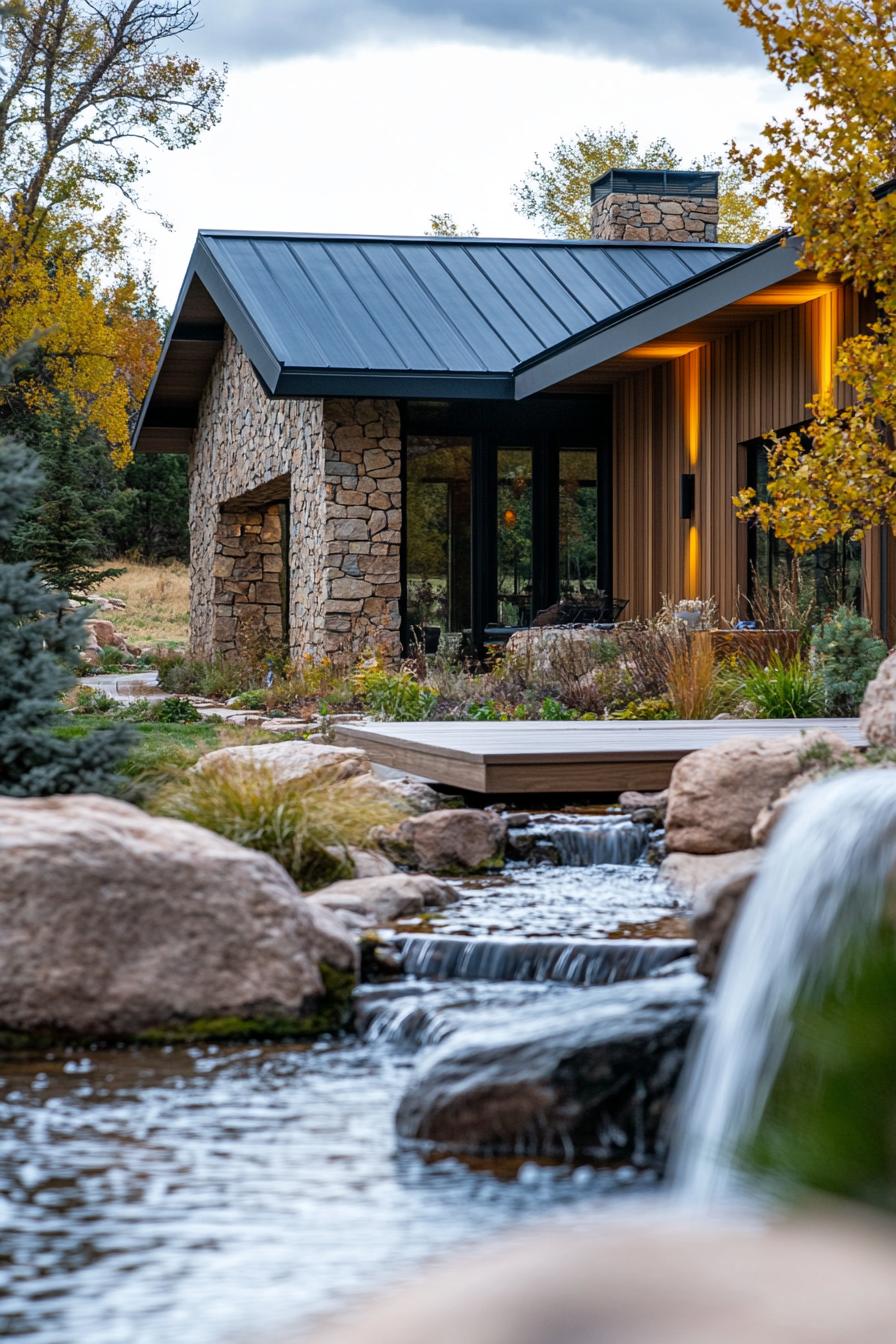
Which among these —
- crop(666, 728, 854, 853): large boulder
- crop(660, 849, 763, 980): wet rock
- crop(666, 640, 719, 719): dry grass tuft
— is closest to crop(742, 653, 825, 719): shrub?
crop(666, 640, 719, 719): dry grass tuft

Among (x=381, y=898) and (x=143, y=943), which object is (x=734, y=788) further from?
(x=143, y=943)

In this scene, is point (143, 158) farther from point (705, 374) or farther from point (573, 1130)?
point (573, 1130)

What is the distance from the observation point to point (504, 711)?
38.3 feet

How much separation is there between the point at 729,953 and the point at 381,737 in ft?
15.5

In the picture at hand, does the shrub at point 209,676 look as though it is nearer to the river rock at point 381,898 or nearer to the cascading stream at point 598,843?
the cascading stream at point 598,843

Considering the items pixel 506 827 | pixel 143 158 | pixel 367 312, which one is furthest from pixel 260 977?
pixel 143 158

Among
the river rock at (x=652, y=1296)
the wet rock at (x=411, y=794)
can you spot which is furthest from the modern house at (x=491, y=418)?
the river rock at (x=652, y=1296)

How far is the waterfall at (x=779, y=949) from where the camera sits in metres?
3.25

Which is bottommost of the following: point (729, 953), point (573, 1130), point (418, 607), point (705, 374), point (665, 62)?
point (573, 1130)

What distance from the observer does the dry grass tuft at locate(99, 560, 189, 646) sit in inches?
1172

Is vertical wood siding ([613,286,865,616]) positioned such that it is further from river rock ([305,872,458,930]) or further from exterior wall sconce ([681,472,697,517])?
river rock ([305,872,458,930])

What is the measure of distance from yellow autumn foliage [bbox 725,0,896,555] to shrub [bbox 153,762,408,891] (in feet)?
11.8

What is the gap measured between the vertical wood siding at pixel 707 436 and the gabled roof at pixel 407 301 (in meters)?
1.00

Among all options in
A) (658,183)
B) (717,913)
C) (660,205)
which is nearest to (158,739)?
(717,913)
